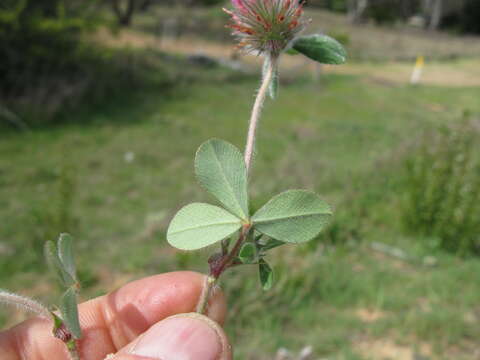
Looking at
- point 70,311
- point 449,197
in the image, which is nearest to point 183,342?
point 70,311

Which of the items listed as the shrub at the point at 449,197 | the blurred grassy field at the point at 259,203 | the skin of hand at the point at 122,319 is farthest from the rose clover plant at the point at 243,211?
the shrub at the point at 449,197

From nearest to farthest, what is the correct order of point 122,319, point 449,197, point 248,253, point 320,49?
point 248,253 → point 320,49 → point 122,319 → point 449,197

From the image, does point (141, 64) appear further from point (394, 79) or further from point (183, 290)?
point (183, 290)

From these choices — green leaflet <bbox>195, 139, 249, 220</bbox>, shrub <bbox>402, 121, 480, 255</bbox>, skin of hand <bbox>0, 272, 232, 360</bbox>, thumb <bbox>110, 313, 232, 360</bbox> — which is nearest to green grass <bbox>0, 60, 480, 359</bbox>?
shrub <bbox>402, 121, 480, 255</bbox>

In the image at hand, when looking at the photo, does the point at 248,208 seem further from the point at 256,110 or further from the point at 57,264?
the point at 57,264

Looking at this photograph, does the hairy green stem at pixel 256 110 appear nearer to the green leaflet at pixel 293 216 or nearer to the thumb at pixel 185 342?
the green leaflet at pixel 293 216

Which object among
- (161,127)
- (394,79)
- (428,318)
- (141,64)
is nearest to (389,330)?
(428,318)
